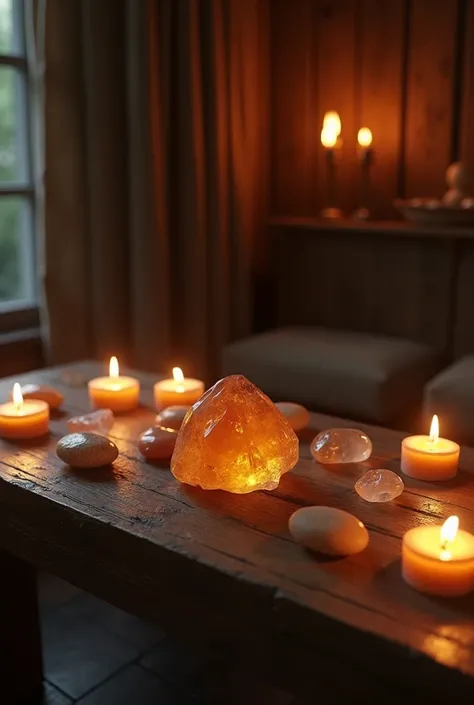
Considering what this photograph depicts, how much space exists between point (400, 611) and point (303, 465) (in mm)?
419

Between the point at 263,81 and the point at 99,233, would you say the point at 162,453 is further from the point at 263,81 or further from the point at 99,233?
the point at 263,81

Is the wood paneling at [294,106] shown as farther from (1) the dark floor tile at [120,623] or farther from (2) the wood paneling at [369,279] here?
(1) the dark floor tile at [120,623]

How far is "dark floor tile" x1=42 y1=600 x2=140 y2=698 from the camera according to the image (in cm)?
160

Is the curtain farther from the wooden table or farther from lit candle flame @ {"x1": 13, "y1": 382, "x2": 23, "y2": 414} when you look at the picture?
the wooden table

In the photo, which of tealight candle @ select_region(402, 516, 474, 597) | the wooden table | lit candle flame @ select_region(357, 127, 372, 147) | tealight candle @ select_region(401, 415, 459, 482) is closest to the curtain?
lit candle flame @ select_region(357, 127, 372, 147)

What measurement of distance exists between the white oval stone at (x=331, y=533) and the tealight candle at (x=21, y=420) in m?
0.57

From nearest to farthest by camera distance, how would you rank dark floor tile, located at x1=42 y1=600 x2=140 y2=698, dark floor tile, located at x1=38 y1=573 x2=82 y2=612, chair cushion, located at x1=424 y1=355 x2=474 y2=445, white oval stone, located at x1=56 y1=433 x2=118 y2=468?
white oval stone, located at x1=56 y1=433 x2=118 y2=468, dark floor tile, located at x1=42 y1=600 x2=140 y2=698, dark floor tile, located at x1=38 y1=573 x2=82 y2=612, chair cushion, located at x1=424 y1=355 x2=474 y2=445

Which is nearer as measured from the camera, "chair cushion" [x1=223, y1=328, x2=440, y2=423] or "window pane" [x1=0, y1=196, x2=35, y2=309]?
"chair cushion" [x1=223, y1=328, x2=440, y2=423]

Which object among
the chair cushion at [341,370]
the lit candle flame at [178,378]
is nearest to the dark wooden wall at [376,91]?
the chair cushion at [341,370]

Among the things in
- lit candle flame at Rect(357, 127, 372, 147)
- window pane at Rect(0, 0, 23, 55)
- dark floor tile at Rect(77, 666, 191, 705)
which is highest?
window pane at Rect(0, 0, 23, 55)

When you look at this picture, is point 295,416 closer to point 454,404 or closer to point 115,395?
point 115,395

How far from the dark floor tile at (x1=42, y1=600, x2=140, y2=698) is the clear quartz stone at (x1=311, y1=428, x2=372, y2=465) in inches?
28.2

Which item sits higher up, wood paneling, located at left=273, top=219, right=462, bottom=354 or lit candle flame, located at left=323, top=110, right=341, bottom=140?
lit candle flame, located at left=323, top=110, right=341, bottom=140

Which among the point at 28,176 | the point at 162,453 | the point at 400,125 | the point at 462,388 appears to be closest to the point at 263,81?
the point at 400,125
